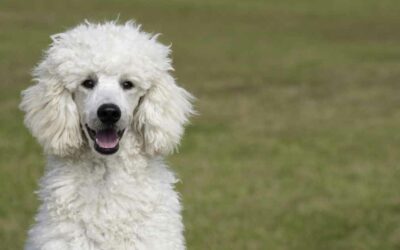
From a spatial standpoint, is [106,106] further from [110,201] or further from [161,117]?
[110,201]

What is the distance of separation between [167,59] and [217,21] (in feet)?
111

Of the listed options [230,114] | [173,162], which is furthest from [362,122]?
[173,162]

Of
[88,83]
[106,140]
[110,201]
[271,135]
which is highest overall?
[271,135]

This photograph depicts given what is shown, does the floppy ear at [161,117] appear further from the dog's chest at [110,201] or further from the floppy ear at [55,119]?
the floppy ear at [55,119]

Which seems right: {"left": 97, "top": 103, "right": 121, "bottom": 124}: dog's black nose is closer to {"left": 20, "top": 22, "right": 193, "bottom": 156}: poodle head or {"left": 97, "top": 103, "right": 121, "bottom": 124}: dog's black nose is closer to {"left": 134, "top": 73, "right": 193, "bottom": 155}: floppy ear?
{"left": 20, "top": 22, "right": 193, "bottom": 156}: poodle head

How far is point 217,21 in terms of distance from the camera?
131ft

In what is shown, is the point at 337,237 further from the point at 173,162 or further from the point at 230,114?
the point at 230,114

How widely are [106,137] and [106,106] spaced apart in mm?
211

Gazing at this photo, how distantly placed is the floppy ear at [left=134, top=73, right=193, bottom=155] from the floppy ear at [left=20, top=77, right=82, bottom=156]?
0.34 m

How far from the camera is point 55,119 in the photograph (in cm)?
597

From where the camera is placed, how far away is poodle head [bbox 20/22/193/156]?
592cm

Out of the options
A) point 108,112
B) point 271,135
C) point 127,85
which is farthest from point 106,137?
point 271,135

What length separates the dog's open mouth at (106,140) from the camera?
589cm

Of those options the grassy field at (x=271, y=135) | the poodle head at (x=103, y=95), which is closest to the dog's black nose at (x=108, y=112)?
the poodle head at (x=103, y=95)
